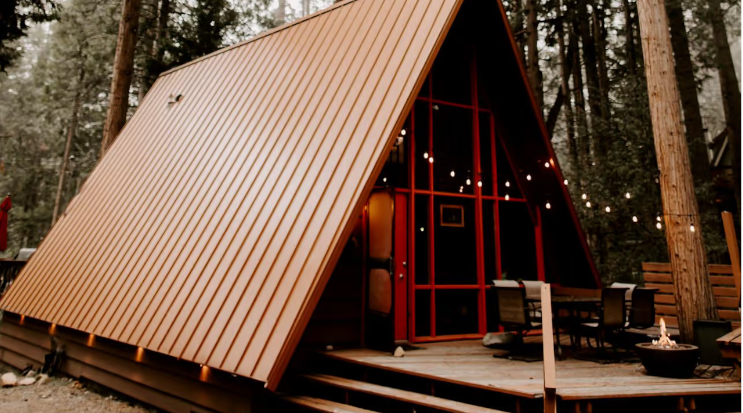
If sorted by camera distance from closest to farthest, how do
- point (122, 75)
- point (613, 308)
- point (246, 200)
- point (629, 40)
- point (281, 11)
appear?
point (246, 200) < point (613, 308) < point (122, 75) < point (629, 40) < point (281, 11)

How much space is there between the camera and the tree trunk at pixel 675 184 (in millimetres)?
5301

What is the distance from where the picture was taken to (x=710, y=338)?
4.94 m

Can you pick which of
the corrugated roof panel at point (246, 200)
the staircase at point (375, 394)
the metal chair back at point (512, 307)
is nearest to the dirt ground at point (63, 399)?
the corrugated roof panel at point (246, 200)

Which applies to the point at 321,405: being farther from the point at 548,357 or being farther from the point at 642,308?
the point at 642,308

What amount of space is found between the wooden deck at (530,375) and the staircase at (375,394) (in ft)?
0.37

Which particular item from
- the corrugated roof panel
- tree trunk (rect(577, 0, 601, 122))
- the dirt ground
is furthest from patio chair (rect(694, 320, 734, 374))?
tree trunk (rect(577, 0, 601, 122))

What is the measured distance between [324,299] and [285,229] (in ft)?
4.75

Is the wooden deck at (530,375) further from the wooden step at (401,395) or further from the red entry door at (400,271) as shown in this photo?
the red entry door at (400,271)

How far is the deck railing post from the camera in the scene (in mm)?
2896

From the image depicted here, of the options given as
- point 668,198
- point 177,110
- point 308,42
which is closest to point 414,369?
point 668,198

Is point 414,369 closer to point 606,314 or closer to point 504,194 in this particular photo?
point 606,314

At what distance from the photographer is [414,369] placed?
4.26m

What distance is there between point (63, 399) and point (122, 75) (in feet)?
22.4

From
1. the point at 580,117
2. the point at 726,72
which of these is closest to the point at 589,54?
the point at 580,117
